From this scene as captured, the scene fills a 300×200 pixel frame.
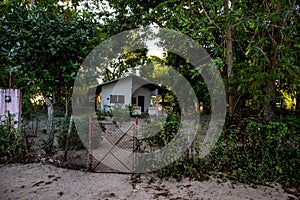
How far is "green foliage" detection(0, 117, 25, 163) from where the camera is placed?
14.3 feet

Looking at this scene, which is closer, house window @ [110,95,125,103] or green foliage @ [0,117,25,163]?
green foliage @ [0,117,25,163]

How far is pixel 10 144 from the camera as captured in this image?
4.41m

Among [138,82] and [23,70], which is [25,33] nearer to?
[23,70]

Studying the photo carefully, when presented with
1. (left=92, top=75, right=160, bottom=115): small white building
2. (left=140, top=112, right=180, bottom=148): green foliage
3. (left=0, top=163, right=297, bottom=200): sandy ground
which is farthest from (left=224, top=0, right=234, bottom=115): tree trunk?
(left=92, top=75, right=160, bottom=115): small white building

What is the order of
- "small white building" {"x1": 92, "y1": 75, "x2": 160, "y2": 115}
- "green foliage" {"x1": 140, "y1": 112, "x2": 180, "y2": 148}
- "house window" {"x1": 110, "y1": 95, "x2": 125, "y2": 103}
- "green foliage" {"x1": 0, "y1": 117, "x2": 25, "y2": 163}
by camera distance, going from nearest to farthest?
"green foliage" {"x1": 140, "y1": 112, "x2": 180, "y2": 148} → "green foliage" {"x1": 0, "y1": 117, "x2": 25, "y2": 163} → "small white building" {"x1": 92, "y1": 75, "x2": 160, "y2": 115} → "house window" {"x1": 110, "y1": 95, "x2": 125, "y2": 103}

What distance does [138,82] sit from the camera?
1592cm

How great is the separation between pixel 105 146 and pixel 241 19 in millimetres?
4301

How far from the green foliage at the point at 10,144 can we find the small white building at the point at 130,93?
382 inches

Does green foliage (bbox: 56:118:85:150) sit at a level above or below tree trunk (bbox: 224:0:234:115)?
below

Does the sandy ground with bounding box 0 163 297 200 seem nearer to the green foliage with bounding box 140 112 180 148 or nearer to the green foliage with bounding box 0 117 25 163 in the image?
the green foliage with bounding box 0 117 25 163

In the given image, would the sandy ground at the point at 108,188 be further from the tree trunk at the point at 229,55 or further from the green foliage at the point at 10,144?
the tree trunk at the point at 229,55

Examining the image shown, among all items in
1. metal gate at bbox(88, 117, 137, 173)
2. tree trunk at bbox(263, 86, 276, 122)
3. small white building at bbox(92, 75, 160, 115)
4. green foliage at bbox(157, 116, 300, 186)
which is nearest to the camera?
green foliage at bbox(157, 116, 300, 186)

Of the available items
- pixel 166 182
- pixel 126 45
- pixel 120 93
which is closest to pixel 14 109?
pixel 166 182

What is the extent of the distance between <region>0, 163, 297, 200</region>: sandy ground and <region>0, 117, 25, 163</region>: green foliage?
372 millimetres
